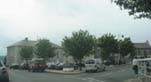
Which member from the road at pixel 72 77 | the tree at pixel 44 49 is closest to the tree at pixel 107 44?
the tree at pixel 44 49

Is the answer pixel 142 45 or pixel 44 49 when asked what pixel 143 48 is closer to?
pixel 142 45

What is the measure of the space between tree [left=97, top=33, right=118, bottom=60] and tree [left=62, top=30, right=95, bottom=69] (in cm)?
3242

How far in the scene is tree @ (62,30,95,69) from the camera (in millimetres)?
63531

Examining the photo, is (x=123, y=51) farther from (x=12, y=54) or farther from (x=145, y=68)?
(x=145, y=68)

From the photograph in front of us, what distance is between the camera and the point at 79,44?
63.5 meters

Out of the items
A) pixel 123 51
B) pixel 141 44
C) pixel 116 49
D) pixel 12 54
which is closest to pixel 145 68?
→ pixel 116 49

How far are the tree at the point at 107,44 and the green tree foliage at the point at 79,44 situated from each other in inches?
1276

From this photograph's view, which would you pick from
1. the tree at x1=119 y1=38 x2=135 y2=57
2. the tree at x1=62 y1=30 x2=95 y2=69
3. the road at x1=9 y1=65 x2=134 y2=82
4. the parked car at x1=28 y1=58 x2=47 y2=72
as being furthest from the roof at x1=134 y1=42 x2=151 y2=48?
the road at x1=9 y1=65 x2=134 y2=82

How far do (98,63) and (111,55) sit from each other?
153ft

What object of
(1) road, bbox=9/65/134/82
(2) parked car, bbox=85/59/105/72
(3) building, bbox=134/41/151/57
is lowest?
(1) road, bbox=9/65/134/82

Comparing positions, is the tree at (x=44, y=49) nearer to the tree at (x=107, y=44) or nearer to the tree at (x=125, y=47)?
the tree at (x=107, y=44)

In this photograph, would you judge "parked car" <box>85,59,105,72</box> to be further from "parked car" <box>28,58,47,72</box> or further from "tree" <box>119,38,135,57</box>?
"tree" <box>119,38,135,57</box>

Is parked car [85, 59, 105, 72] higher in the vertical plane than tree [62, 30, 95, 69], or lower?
lower

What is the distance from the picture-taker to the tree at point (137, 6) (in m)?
15.0
